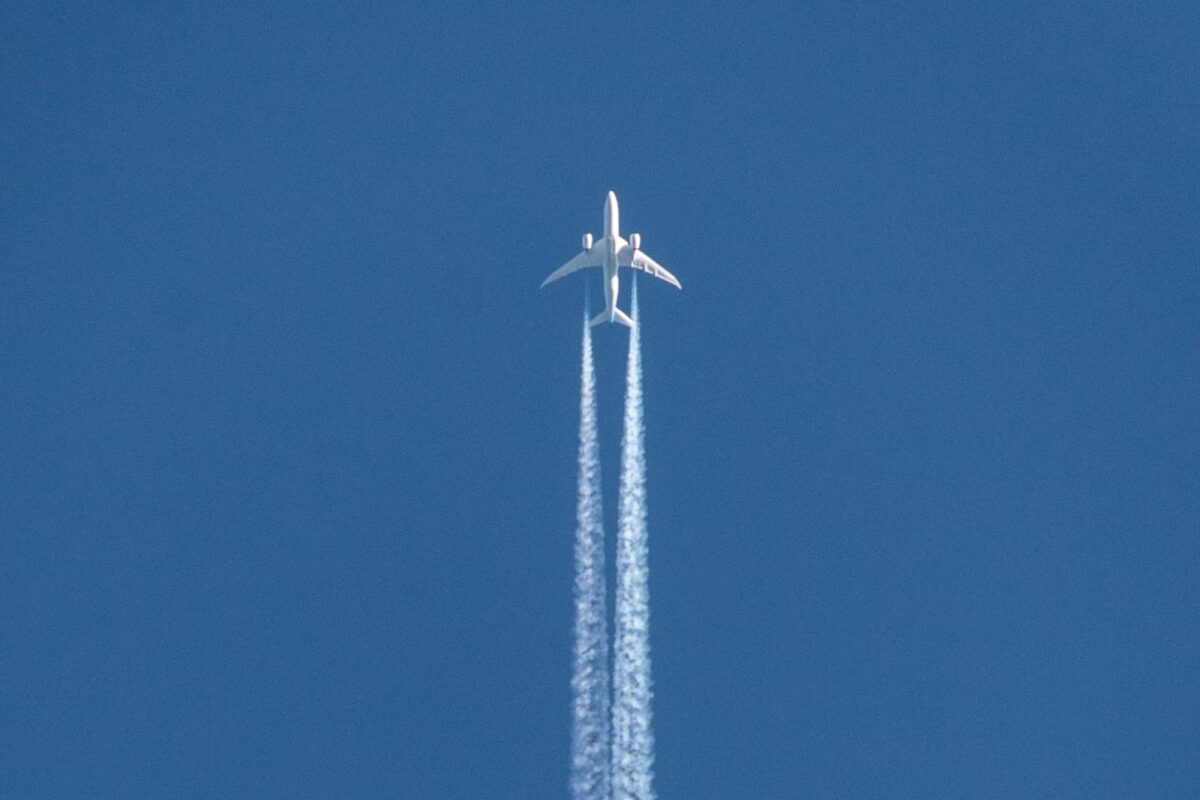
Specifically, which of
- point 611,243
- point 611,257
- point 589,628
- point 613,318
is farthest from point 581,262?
point 589,628

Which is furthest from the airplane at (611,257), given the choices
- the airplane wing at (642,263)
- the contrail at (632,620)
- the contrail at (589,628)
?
the contrail at (632,620)

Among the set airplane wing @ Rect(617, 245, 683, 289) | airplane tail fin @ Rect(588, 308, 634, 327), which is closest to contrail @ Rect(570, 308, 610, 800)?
airplane tail fin @ Rect(588, 308, 634, 327)

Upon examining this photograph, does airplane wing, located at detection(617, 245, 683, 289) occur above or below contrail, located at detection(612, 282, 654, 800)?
above

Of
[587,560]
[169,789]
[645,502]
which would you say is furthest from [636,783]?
[169,789]

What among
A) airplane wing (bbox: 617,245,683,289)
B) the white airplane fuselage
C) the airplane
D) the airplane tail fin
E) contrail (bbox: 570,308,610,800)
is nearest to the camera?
contrail (bbox: 570,308,610,800)

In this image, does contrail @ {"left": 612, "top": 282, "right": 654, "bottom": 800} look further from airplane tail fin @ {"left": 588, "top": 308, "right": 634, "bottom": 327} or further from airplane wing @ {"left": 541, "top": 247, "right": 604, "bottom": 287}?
airplane wing @ {"left": 541, "top": 247, "right": 604, "bottom": 287}

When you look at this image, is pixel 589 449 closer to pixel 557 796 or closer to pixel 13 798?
pixel 557 796
